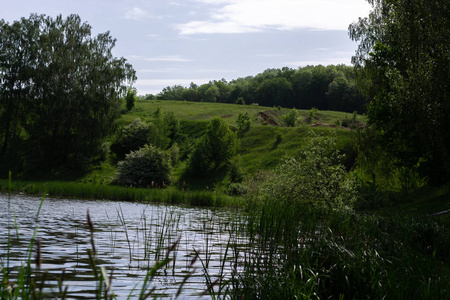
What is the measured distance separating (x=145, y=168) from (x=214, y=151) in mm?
9489

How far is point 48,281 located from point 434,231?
400 inches

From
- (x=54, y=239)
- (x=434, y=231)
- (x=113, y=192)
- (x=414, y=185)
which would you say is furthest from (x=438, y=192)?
(x=54, y=239)

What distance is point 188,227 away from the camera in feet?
54.7

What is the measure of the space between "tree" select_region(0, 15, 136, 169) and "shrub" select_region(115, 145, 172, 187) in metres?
6.04

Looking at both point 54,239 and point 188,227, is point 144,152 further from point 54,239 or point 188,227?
point 54,239

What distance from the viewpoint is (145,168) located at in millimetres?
Answer: 46656

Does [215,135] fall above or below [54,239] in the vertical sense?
above

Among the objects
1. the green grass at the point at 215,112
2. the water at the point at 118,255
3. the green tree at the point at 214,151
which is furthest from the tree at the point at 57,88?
the water at the point at 118,255

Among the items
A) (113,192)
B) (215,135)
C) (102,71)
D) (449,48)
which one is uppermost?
(102,71)

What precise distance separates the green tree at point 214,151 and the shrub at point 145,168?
4689mm

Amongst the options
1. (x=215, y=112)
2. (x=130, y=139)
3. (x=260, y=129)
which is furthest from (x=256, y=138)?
(x=215, y=112)

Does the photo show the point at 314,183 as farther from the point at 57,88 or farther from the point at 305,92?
the point at 305,92

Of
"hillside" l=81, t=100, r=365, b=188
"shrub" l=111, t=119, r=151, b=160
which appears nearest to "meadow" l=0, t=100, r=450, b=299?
"hillside" l=81, t=100, r=365, b=188

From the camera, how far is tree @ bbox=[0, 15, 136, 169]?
49.4 metres
